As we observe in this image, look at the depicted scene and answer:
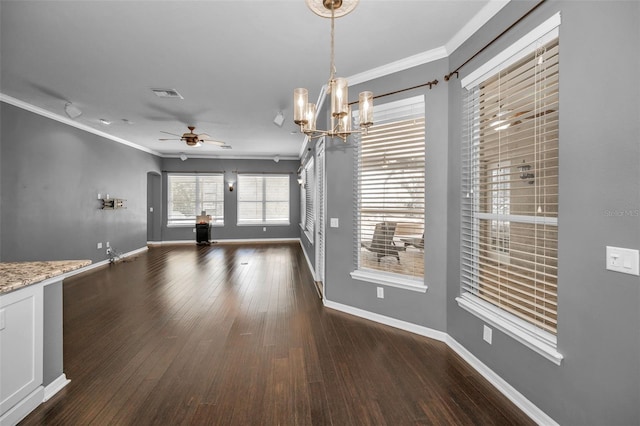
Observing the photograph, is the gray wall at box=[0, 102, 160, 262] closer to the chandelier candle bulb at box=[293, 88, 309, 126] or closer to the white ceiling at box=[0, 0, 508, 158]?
the white ceiling at box=[0, 0, 508, 158]

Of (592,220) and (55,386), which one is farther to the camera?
(55,386)

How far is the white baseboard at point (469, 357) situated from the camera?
181 centimetres

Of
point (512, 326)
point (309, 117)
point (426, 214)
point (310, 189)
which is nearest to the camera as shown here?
point (512, 326)

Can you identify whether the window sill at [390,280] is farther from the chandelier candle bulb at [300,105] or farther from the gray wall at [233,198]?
the gray wall at [233,198]

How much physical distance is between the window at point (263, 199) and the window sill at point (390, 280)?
6.53 meters

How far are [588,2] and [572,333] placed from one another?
1764mm

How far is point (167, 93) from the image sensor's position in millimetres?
3887

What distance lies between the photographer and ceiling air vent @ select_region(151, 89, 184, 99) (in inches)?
149

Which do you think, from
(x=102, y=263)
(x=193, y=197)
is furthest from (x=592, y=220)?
(x=193, y=197)

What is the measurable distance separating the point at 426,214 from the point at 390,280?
82 cm

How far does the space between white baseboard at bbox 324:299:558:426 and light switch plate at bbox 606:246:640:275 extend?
1.03m

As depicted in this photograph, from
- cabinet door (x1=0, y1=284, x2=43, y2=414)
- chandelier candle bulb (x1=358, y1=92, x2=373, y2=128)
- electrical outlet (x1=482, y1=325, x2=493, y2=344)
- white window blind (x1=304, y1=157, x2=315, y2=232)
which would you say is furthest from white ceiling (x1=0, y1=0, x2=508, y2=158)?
electrical outlet (x1=482, y1=325, x2=493, y2=344)

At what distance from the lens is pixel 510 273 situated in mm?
2029

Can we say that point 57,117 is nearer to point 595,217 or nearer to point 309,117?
point 309,117
